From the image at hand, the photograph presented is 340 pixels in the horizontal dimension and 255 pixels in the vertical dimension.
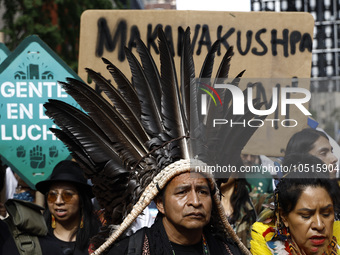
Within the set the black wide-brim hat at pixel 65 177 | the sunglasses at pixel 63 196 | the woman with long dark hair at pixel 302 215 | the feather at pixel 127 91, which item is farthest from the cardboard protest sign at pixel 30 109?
the woman with long dark hair at pixel 302 215

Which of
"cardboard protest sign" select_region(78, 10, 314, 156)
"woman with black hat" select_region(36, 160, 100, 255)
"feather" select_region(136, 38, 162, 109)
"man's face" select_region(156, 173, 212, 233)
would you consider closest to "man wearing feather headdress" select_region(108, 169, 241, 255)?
"man's face" select_region(156, 173, 212, 233)

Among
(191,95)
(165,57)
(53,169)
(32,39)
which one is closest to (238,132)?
(191,95)

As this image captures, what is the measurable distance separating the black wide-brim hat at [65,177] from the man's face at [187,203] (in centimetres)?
186

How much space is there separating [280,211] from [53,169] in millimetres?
2045

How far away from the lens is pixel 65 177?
15.3ft

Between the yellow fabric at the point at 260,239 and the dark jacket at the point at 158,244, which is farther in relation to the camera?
the yellow fabric at the point at 260,239

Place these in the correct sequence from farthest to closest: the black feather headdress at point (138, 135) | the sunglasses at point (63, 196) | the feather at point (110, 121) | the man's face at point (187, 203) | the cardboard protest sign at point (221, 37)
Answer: the cardboard protest sign at point (221, 37) < the sunglasses at point (63, 196) < the feather at point (110, 121) < the black feather headdress at point (138, 135) < the man's face at point (187, 203)

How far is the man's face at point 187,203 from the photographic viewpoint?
9.36ft

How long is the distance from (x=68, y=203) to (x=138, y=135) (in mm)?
1820

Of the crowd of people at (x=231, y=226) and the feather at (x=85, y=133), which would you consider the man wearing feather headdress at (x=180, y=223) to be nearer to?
the crowd of people at (x=231, y=226)

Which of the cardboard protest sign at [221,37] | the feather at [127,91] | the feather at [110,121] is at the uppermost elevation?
the cardboard protest sign at [221,37]

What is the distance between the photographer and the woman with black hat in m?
4.68

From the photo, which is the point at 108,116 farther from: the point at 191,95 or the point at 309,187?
the point at 309,187

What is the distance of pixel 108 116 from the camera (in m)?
3.15
